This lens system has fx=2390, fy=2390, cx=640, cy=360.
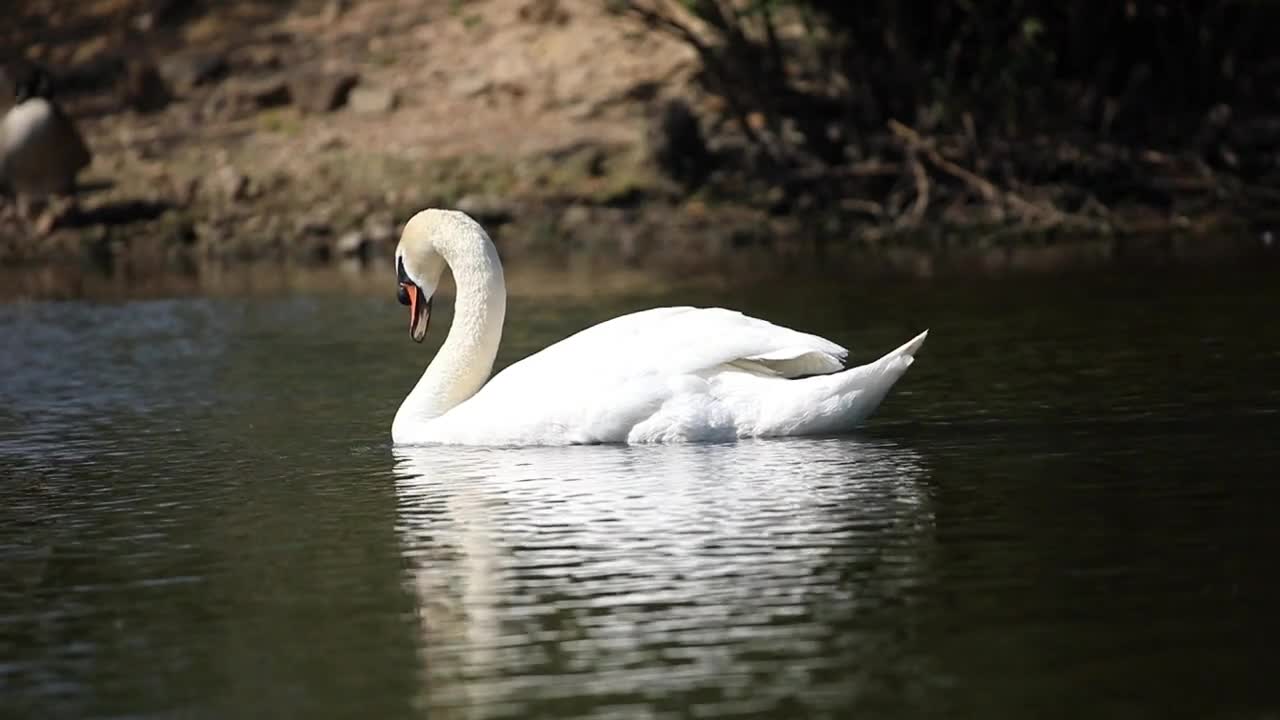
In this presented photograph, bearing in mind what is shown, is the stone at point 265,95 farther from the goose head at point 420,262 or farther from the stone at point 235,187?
the goose head at point 420,262

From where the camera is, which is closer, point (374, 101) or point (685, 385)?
point (685, 385)

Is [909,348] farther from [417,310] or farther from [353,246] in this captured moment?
[353,246]

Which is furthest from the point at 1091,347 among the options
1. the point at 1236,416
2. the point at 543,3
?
the point at 543,3

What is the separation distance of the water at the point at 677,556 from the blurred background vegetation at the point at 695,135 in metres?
8.44

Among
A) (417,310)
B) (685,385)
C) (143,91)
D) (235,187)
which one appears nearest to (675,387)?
(685,385)

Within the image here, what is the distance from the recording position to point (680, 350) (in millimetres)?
9656

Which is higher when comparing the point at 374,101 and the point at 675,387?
the point at 374,101

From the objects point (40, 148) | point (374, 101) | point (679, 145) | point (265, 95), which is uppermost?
point (265, 95)

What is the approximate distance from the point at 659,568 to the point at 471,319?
3895mm

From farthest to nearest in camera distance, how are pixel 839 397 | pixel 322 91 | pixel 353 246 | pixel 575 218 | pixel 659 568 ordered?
1. pixel 322 91
2. pixel 353 246
3. pixel 575 218
4. pixel 839 397
5. pixel 659 568

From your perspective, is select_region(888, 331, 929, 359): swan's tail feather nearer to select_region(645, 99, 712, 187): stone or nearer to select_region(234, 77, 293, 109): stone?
select_region(645, 99, 712, 187): stone

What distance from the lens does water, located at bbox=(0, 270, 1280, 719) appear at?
5.84m

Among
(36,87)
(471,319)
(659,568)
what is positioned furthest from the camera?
(36,87)

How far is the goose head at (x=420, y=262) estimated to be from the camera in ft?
35.8
